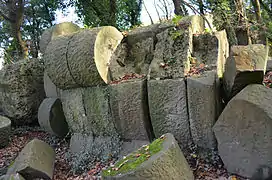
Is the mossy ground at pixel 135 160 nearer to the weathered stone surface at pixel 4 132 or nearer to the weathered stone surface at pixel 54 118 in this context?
the weathered stone surface at pixel 54 118

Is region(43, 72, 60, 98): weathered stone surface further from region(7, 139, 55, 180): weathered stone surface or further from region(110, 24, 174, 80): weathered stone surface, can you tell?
region(110, 24, 174, 80): weathered stone surface

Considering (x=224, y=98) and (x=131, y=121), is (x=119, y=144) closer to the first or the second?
(x=131, y=121)

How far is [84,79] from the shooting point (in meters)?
3.84

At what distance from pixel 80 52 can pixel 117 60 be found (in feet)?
1.92

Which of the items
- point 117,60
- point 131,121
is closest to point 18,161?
point 131,121

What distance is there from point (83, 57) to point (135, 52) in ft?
2.82

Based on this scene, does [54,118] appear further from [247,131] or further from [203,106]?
[247,131]

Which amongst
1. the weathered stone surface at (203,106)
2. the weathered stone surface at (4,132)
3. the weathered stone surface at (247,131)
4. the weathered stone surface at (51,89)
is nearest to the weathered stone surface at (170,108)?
the weathered stone surface at (203,106)

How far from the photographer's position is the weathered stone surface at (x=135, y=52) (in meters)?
3.88

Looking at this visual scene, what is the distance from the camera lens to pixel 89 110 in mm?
3992

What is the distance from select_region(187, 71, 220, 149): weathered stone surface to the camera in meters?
2.79

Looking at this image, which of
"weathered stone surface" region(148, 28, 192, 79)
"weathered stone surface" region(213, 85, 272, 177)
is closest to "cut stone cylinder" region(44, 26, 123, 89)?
"weathered stone surface" region(148, 28, 192, 79)

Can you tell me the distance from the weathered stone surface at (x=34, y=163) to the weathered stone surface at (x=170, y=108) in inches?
66.8

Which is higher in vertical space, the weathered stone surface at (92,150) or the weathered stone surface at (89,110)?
the weathered stone surface at (89,110)
